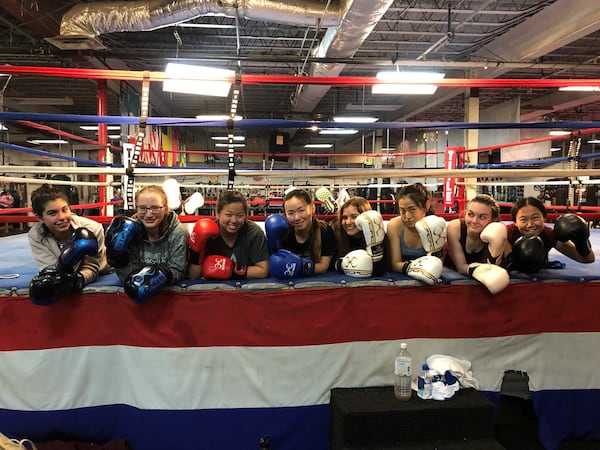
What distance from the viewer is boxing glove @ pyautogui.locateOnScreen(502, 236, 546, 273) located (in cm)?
200

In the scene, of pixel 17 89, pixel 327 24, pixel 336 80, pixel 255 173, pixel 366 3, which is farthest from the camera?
pixel 17 89

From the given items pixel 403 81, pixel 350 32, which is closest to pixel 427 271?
pixel 403 81

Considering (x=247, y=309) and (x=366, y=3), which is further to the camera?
(x=366, y=3)

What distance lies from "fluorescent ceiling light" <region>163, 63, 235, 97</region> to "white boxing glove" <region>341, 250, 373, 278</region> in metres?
1.23

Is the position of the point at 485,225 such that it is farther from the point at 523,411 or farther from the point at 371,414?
the point at 371,414

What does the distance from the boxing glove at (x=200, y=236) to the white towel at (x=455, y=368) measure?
1198 mm

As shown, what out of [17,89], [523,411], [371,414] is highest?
[17,89]

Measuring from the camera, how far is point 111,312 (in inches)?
73.5

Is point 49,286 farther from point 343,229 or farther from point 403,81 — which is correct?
point 403,81

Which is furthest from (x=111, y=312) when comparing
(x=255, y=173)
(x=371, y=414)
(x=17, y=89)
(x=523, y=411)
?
(x=17, y=89)

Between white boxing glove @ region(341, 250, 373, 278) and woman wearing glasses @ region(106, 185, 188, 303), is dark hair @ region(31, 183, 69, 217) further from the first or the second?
white boxing glove @ region(341, 250, 373, 278)

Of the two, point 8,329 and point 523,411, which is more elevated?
point 8,329

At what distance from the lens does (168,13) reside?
478cm

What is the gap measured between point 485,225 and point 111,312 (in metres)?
1.86
